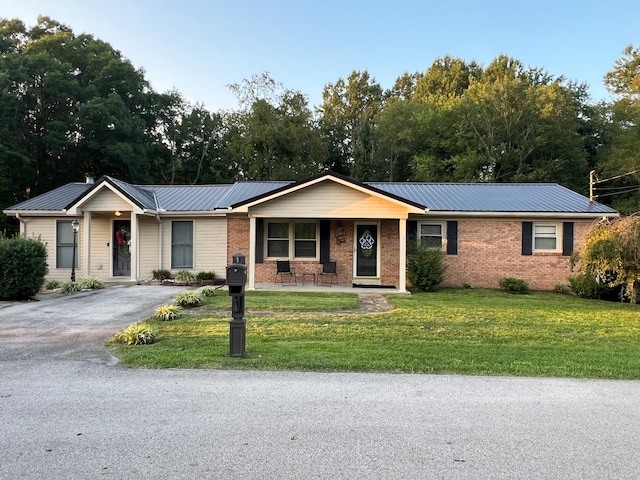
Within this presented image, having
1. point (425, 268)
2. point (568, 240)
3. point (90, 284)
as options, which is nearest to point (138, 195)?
point (90, 284)

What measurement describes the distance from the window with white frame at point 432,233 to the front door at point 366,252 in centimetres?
159

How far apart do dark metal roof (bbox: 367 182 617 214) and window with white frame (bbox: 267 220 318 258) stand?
3.30 metres

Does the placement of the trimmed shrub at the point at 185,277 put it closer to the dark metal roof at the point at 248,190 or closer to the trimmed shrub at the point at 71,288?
the dark metal roof at the point at 248,190

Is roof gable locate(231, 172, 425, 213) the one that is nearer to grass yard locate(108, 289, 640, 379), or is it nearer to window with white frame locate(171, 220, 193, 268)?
grass yard locate(108, 289, 640, 379)

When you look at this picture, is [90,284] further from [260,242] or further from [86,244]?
[260,242]

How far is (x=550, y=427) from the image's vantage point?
3.61 m

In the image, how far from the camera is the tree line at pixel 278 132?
1018 inches

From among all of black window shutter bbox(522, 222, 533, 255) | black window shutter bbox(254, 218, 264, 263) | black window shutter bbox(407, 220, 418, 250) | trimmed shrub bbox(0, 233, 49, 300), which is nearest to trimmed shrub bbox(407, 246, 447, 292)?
black window shutter bbox(407, 220, 418, 250)

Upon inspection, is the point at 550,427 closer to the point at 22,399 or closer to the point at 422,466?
the point at 422,466

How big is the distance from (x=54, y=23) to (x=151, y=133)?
10.1m

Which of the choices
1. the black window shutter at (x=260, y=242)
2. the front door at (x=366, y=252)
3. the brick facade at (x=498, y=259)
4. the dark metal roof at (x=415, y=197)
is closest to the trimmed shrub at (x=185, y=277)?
the dark metal roof at (x=415, y=197)

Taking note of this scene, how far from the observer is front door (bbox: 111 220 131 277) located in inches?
620

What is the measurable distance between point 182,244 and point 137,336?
958 centimetres

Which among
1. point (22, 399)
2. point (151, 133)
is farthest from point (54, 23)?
point (22, 399)
